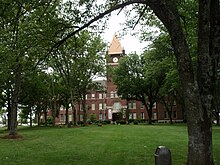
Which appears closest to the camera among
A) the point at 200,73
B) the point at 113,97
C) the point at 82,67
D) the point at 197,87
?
the point at 197,87

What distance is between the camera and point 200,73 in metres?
8.90

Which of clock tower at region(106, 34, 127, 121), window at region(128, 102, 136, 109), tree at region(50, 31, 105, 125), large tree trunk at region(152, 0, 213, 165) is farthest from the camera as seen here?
window at region(128, 102, 136, 109)

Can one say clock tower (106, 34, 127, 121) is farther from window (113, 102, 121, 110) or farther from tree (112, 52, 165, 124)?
tree (112, 52, 165, 124)

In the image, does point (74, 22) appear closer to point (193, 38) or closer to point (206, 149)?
point (206, 149)

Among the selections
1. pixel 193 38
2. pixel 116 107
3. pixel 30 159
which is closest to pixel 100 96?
pixel 116 107

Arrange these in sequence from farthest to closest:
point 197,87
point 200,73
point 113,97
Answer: point 113,97, point 200,73, point 197,87

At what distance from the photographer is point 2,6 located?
10.2m

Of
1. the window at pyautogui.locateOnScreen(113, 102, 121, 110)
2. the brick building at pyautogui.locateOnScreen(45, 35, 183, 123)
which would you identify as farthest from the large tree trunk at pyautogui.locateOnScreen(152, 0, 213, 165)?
the window at pyautogui.locateOnScreen(113, 102, 121, 110)

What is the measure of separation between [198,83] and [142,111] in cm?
8088

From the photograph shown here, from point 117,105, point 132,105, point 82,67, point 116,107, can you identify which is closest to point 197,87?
point 82,67

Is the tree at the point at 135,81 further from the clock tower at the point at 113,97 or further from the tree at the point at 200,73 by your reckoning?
the tree at the point at 200,73

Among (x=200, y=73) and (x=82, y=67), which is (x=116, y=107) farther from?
(x=200, y=73)

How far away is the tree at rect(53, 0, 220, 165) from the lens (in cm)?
859

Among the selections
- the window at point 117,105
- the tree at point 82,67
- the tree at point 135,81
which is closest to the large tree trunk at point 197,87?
the tree at point 82,67
